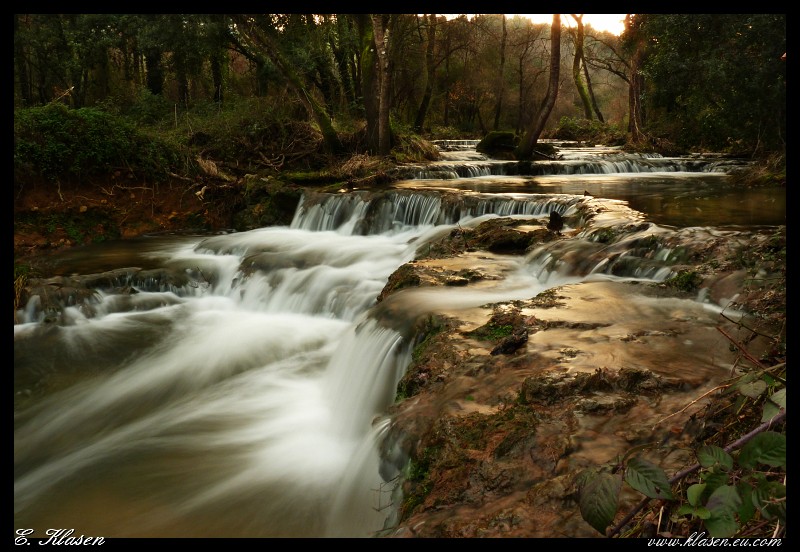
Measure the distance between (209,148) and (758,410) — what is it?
15.4m

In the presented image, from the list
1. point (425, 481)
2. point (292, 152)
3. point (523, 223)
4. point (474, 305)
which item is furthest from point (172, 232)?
point (425, 481)

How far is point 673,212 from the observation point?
9.08 m

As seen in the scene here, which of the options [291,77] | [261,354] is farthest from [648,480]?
[291,77]

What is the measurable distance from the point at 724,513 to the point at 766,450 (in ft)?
0.76

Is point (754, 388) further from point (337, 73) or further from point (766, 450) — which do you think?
point (337, 73)

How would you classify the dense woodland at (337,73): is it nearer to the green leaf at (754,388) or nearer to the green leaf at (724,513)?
the green leaf at (754,388)

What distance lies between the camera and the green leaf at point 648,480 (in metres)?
1.76

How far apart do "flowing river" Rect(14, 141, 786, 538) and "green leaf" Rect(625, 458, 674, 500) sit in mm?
1867

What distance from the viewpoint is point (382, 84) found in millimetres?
15250

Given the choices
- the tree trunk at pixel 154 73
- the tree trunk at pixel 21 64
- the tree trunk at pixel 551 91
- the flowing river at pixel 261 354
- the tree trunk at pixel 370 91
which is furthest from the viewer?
the tree trunk at pixel 154 73

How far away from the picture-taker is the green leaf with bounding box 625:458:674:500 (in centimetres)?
176

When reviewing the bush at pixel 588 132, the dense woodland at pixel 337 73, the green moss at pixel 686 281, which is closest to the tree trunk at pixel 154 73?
the dense woodland at pixel 337 73

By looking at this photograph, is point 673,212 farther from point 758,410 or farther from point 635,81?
point 635,81

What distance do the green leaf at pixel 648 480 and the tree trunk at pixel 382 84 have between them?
48.1 ft
